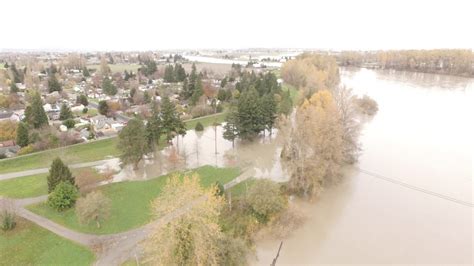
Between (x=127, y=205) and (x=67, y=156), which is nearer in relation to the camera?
(x=127, y=205)

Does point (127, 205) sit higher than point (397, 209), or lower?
higher

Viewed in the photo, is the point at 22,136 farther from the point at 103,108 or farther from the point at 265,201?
the point at 265,201

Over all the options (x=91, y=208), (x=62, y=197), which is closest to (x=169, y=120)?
(x=62, y=197)

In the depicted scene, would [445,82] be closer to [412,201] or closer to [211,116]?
[211,116]

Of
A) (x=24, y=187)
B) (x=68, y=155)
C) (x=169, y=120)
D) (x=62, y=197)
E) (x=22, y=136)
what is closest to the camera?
(x=62, y=197)

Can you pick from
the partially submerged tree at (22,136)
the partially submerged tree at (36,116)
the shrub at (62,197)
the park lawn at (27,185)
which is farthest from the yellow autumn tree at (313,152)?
the partially submerged tree at (36,116)
